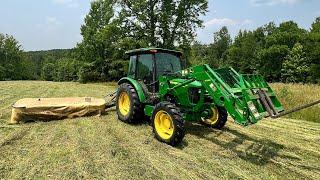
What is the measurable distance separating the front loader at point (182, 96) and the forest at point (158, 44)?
4.75 m

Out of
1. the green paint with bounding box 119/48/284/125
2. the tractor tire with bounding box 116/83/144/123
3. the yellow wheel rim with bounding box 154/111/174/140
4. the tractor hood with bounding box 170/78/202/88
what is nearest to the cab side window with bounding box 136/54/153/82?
the green paint with bounding box 119/48/284/125

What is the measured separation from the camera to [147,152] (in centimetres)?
645

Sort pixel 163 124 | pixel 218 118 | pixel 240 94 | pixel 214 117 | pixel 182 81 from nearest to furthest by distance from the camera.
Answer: pixel 240 94, pixel 163 124, pixel 182 81, pixel 218 118, pixel 214 117

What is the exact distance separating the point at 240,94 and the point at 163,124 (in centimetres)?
179

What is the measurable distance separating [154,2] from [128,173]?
22.6m

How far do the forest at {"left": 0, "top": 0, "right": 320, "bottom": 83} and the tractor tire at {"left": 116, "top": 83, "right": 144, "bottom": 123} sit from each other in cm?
466

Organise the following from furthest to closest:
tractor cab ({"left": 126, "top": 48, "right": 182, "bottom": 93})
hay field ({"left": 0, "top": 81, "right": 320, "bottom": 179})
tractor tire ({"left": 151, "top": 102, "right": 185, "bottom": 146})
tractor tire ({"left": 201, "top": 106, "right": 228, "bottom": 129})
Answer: tractor cab ({"left": 126, "top": 48, "right": 182, "bottom": 93}), tractor tire ({"left": 201, "top": 106, "right": 228, "bottom": 129}), tractor tire ({"left": 151, "top": 102, "right": 185, "bottom": 146}), hay field ({"left": 0, "top": 81, "right": 320, "bottom": 179})

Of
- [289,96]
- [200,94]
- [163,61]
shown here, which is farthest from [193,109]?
[289,96]

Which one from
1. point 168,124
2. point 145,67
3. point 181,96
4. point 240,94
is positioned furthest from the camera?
point 145,67

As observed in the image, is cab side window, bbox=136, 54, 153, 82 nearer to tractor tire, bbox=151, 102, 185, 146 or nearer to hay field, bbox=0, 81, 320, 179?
hay field, bbox=0, 81, 320, 179

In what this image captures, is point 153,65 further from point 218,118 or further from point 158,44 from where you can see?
point 158,44

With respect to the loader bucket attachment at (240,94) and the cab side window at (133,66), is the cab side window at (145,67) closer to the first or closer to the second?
the cab side window at (133,66)

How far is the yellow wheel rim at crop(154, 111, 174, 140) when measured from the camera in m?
7.22

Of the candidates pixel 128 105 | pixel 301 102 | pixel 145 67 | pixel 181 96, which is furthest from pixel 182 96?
pixel 301 102
